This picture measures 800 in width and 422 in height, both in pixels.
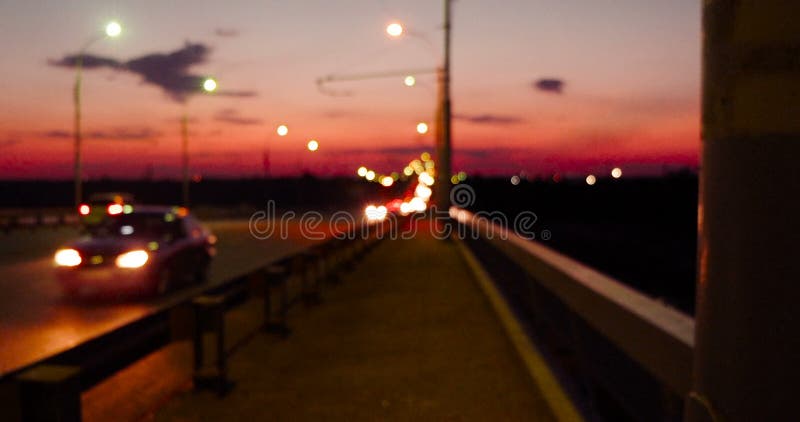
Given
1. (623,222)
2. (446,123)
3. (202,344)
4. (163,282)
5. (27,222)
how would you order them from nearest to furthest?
(202,344) → (163,282) → (446,123) → (27,222) → (623,222)

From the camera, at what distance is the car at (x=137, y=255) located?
15516 mm

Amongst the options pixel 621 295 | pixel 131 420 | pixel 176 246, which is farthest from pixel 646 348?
pixel 176 246

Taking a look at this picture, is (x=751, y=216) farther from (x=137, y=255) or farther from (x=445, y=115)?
(x=445, y=115)

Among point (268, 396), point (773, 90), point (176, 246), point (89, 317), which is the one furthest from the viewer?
point (176, 246)

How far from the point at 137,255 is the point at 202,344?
921 cm

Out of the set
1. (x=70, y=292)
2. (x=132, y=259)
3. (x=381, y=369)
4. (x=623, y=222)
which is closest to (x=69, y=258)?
(x=70, y=292)

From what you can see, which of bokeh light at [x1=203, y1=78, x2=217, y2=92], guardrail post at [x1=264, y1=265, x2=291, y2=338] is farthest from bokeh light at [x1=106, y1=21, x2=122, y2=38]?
guardrail post at [x1=264, y1=265, x2=291, y2=338]

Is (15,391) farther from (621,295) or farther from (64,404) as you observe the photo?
(621,295)

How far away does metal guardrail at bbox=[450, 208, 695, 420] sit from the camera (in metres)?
4.18

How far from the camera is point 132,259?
51.5 ft

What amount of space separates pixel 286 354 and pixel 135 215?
9.43m

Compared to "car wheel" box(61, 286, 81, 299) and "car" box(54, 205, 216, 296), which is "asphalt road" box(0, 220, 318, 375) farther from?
"car" box(54, 205, 216, 296)

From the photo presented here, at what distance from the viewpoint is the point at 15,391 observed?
3.57 meters

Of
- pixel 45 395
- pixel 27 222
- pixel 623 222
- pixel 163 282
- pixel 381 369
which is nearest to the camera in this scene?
pixel 45 395
